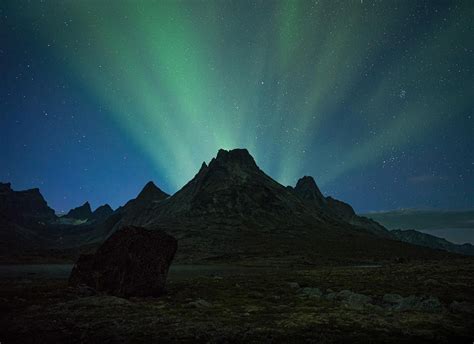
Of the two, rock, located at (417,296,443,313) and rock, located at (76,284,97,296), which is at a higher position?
rock, located at (76,284,97,296)

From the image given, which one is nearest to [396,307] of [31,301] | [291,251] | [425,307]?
[425,307]

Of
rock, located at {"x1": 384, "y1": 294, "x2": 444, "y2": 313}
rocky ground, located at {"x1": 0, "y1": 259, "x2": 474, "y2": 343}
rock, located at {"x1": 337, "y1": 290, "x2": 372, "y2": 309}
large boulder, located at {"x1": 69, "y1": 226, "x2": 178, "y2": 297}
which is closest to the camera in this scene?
rocky ground, located at {"x1": 0, "y1": 259, "x2": 474, "y2": 343}

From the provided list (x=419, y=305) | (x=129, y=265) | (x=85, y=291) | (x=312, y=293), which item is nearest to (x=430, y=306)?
(x=419, y=305)

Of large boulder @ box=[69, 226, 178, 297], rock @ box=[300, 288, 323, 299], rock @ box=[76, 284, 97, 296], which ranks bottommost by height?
rock @ box=[76, 284, 97, 296]

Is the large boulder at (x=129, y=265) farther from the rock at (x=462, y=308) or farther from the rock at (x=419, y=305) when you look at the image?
the rock at (x=462, y=308)

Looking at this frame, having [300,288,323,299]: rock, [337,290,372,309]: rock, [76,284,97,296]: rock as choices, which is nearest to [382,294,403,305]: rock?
[337,290,372,309]: rock

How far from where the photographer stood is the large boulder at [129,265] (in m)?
29.1

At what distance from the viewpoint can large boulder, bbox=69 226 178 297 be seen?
2906 cm

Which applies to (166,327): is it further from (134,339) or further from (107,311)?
(107,311)

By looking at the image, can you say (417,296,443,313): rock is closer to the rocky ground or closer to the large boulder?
the rocky ground

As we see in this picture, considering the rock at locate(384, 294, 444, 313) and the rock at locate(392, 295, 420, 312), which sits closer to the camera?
the rock at locate(384, 294, 444, 313)

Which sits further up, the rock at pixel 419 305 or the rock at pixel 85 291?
the rock at pixel 85 291

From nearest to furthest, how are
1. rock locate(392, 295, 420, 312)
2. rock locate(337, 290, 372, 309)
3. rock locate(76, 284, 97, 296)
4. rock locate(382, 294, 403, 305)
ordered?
rock locate(392, 295, 420, 312)
rock locate(337, 290, 372, 309)
rock locate(382, 294, 403, 305)
rock locate(76, 284, 97, 296)

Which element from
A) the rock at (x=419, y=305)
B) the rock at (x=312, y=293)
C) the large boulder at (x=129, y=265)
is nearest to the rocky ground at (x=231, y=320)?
the rock at (x=419, y=305)
